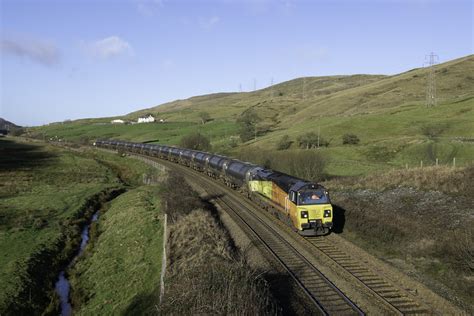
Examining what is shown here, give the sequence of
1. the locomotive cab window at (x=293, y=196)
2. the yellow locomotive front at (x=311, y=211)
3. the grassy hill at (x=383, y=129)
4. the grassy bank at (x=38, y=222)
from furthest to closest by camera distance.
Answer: the grassy hill at (x=383, y=129) < the locomotive cab window at (x=293, y=196) < the yellow locomotive front at (x=311, y=211) < the grassy bank at (x=38, y=222)

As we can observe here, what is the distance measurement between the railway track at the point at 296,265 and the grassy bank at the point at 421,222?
3.96m

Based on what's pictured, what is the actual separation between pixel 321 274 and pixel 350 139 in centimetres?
6535

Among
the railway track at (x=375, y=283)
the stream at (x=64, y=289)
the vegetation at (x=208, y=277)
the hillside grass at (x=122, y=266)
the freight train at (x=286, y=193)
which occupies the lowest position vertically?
the stream at (x=64, y=289)

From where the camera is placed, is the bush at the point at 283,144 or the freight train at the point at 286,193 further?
the bush at the point at 283,144

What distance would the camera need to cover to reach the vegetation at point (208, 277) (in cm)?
1334

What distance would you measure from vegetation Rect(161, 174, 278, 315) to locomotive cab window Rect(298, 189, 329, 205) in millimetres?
4746

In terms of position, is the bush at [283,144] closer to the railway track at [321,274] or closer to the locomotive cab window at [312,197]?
the railway track at [321,274]

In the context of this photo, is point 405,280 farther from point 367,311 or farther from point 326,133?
point 326,133

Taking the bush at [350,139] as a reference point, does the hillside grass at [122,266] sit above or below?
below

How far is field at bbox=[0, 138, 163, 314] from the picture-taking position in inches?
947

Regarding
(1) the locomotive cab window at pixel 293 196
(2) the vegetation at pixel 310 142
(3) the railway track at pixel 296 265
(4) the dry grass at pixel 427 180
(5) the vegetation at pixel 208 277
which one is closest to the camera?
(5) the vegetation at pixel 208 277

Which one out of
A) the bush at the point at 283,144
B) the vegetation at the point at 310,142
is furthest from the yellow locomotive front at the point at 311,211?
the bush at the point at 283,144

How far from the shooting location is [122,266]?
87.7 feet

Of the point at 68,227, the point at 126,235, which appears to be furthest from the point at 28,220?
the point at 126,235
